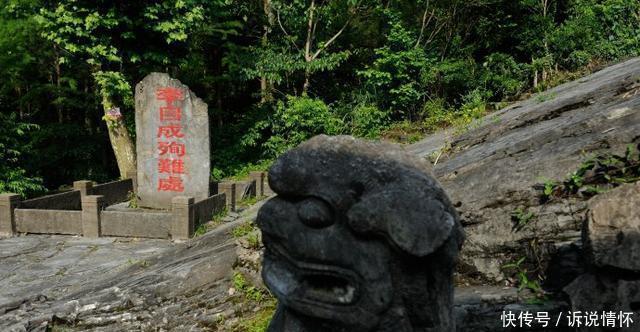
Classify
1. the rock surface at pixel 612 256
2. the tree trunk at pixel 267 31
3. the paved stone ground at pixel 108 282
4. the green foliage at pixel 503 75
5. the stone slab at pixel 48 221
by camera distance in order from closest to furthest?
1. the rock surface at pixel 612 256
2. the paved stone ground at pixel 108 282
3. the stone slab at pixel 48 221
4. the green foliage at pixel 503 75
5. the tree trunk at pixel 267 31

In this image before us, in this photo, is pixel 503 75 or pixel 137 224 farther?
pixel 503 75

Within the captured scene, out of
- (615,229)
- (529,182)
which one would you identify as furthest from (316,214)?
(529,182)

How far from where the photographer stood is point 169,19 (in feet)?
45.0

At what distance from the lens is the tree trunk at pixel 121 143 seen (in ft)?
46.1

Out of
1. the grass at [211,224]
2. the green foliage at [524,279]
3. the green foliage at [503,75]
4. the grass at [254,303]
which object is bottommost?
the grass at [211,224]

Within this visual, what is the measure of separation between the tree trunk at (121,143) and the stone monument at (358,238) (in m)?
12.9

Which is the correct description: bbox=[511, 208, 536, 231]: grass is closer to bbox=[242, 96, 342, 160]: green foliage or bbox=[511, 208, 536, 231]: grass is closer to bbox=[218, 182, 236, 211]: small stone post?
bbox=[218, 182, 236, 211]: small stone post

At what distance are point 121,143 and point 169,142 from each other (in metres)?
4.07

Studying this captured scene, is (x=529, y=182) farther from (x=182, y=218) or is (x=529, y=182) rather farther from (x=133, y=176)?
(x=133, y=176)

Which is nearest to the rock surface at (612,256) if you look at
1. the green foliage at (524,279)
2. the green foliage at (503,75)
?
the green foliage at (524,279)

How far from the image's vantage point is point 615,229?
3623mm

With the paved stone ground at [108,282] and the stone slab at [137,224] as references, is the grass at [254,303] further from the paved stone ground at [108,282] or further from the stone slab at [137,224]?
the stone slab at [137,224]

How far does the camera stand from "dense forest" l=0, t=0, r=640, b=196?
14500mm

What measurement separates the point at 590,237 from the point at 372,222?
7.62ft
